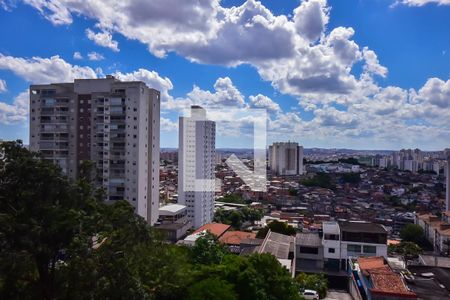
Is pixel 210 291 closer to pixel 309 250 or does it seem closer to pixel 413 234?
pixel 309 250

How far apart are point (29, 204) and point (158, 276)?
4.49 ft

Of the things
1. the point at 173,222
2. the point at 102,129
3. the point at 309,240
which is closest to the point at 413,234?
the point at 309,240

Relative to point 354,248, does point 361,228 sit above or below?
above

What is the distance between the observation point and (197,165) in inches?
575

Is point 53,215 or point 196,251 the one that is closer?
point 53,215

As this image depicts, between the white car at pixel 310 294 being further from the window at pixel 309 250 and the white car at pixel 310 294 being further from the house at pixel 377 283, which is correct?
the window at pixel 309 250

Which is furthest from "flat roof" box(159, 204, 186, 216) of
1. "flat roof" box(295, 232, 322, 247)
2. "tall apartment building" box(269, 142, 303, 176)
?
A: "tall apartment building" box(269, 142, 303, 176)

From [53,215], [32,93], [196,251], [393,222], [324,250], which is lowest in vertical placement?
[393,222]

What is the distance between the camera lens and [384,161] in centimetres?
4234

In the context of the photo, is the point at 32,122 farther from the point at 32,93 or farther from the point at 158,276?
the point at 158,276

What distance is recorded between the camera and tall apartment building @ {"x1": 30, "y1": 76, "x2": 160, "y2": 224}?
10852 mm

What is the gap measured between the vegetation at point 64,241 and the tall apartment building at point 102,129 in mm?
7689

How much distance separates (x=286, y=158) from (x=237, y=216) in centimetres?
1354

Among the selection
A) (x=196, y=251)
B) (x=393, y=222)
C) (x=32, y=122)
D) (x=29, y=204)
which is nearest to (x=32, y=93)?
(x=32, y=122)
